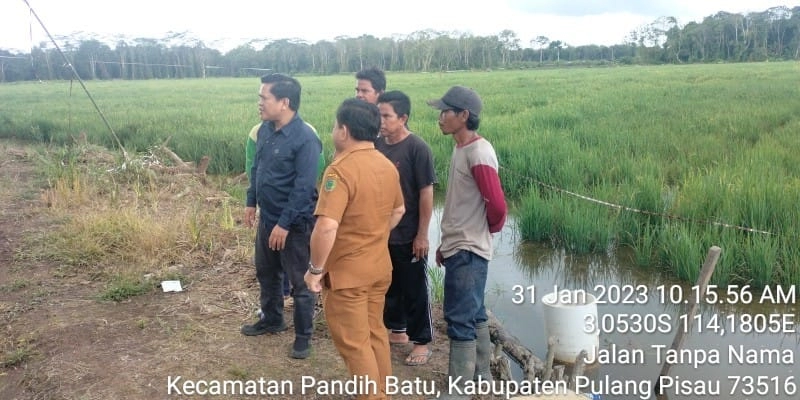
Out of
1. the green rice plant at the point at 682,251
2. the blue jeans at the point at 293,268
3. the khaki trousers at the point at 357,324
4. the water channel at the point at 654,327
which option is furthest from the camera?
the green rice plant at the point at 682,251

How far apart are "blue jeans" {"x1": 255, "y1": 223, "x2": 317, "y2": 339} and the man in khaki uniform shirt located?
0.58 meters

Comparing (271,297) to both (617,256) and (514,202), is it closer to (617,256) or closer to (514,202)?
(617,256)

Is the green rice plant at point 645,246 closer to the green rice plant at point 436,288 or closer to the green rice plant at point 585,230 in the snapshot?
the green rice plant at point 585,230

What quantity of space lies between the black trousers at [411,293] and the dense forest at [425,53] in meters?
20.4

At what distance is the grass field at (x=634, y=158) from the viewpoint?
4840 millimetres

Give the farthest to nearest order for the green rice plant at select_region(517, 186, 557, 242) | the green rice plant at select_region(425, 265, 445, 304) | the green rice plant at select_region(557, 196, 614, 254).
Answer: the green rice plant at select_region(517, 186, 557, 242), the green rice plant at select_region(557, 196, 614, 254), the green rice plant at select_region(425, 265, 445, 304)

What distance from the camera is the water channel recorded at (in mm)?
3428

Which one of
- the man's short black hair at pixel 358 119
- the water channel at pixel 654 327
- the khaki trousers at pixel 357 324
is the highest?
the man's short black hair at pixel 358 119

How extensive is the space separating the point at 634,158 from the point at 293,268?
20.3 ft

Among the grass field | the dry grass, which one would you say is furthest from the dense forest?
the dry grass

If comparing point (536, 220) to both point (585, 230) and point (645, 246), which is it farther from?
point (645, 246)

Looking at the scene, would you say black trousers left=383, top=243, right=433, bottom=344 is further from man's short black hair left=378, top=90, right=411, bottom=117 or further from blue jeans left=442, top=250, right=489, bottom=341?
man's short black hair left=378, top=90, right=411, bottom=117

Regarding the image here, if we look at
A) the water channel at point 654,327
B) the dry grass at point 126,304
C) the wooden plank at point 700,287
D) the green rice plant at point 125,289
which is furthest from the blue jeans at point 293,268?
the wooden plank at point 700,287

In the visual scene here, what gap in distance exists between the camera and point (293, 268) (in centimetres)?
306
